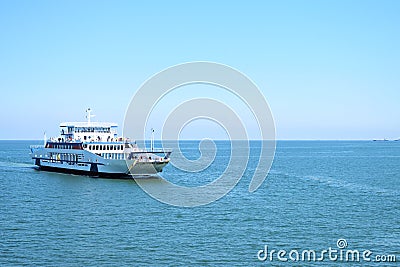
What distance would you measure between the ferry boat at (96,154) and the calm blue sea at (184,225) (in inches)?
374

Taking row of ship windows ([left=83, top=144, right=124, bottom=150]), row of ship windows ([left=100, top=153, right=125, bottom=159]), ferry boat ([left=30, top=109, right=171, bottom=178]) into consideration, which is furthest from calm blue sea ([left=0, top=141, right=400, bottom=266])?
row of ship windows ([left=83, top=144, right=124, bottom=150])

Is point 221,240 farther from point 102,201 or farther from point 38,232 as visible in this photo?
point 102,201

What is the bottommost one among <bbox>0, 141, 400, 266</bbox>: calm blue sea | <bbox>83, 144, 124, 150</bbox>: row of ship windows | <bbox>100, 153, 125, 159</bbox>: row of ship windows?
<bbox>0, 141, 400, 266</bbox>: calm blue sea

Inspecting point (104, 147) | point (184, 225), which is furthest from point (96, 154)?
point (184, 225)

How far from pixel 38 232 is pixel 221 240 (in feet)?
45.6

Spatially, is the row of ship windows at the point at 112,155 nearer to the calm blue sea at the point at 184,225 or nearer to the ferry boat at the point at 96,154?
the ferry boat at the point at 96,154

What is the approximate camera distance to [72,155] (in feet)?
274

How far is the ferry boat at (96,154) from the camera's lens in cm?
7400

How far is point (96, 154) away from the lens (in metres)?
77.4

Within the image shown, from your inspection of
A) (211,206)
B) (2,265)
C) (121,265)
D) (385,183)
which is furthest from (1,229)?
(385,183)

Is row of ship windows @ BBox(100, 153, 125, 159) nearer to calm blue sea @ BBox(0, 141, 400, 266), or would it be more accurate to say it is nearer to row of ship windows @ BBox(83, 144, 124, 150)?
row of ship windows @ BBox(83, 144, 124, 150)

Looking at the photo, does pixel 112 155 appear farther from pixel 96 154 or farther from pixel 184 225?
pixel 184 225

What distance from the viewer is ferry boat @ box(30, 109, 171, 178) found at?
74.0 meters

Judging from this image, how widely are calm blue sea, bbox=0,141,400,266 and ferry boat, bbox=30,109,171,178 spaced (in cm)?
950
